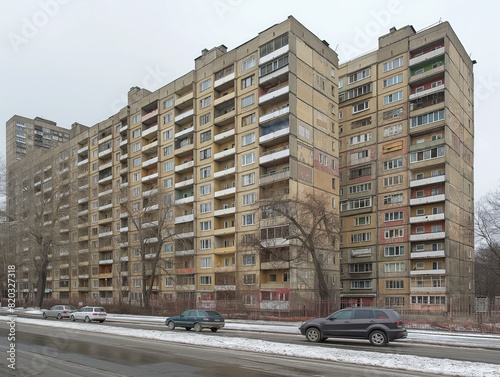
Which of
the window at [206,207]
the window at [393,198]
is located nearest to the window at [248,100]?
the window at [206,207]

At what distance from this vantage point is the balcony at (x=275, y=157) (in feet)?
166

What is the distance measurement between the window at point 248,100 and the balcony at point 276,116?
330 centimetres

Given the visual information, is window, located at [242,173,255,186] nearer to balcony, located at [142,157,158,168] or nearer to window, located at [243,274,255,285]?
window, located at [243,274,255,285]

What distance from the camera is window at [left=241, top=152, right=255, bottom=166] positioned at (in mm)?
54562

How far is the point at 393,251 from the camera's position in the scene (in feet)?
186

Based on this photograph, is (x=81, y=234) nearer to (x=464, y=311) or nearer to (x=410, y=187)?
(x=410, y=187)

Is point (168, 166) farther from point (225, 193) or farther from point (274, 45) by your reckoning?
point (274, 45)

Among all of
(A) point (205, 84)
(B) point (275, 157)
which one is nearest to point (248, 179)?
(B) point (275, 157)

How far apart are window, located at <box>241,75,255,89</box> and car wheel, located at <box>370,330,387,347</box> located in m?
42.2

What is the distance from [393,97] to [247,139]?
2070cm

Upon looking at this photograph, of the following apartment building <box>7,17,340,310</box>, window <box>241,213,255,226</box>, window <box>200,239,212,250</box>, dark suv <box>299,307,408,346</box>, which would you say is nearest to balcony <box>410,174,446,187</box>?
apartment building <box>7,17,340,310</box>

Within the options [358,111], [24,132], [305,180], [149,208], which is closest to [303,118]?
[305,180]

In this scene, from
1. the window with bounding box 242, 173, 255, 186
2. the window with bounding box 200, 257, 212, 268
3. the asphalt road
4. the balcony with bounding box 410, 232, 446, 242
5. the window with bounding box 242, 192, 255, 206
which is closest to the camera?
the asphalt road

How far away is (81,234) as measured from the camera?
87.4m
